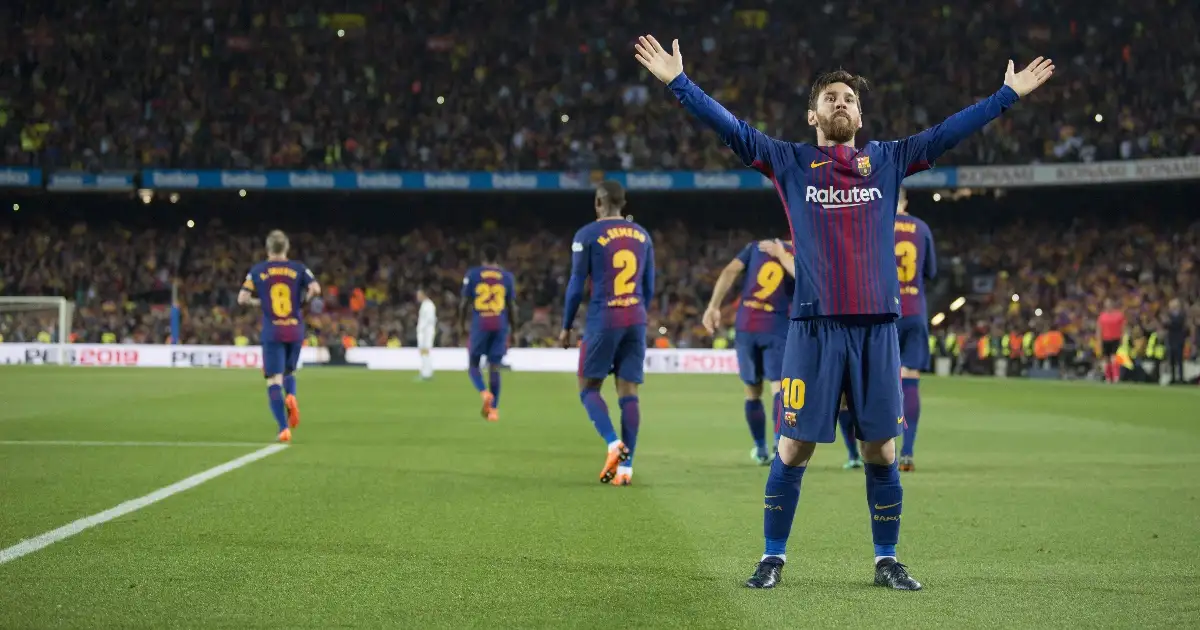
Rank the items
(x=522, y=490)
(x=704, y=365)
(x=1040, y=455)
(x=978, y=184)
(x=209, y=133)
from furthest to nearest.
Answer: (x=209, y=133), (x=978, y=184), (x=704, y=365), (x=1040, y=455), (x=522, y=490)

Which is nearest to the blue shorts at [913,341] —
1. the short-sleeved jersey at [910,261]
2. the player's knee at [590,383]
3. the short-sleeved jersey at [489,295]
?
the short-sleeved jersey at [910,261]

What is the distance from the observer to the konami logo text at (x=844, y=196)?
550cm

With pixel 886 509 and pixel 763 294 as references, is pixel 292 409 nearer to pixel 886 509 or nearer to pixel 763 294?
pixel 763 294

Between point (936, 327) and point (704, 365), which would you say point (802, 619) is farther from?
point (936, 327)

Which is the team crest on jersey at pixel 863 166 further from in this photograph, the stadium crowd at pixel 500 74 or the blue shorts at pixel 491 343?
the stadium crowd at pixel 500 74

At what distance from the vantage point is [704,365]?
37781 mm

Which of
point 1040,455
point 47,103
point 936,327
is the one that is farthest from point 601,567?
point 47,103

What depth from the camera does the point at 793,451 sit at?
5.57 m

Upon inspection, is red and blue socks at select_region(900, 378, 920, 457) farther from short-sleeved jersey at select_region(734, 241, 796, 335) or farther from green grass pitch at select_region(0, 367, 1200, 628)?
short-sleeved jersey at select_region(734, 241, 796, 335)

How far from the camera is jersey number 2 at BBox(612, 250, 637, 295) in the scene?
31.7 feet

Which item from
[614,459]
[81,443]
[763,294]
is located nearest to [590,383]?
[614,459]

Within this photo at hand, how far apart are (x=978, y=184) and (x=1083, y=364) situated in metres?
10.4

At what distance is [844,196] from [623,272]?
14.0 feet

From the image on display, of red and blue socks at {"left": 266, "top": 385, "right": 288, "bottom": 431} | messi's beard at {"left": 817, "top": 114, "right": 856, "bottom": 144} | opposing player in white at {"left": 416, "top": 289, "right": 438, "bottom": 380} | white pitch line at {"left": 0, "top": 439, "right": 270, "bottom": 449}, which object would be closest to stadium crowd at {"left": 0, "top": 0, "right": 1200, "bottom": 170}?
opposing player in white at {"left": 416, "top": 289, "right": 438, "bottom": 380}
